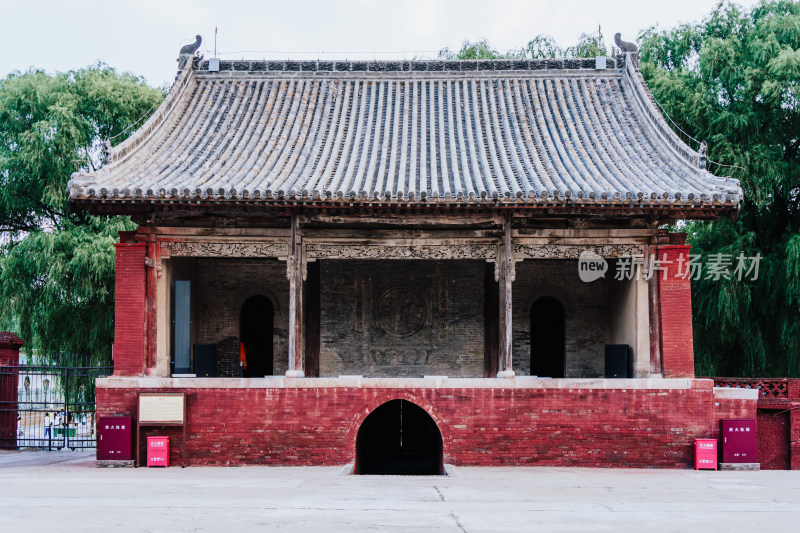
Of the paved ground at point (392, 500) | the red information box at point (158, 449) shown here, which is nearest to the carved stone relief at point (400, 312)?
the paved ground at point (392, 500)

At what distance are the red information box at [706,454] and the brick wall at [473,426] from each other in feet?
0.52

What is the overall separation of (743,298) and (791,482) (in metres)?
6.03

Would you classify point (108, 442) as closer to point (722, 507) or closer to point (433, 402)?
point (433, 402)

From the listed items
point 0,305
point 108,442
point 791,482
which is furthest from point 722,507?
point 0,305

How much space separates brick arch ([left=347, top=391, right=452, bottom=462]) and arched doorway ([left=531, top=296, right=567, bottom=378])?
3.97 m

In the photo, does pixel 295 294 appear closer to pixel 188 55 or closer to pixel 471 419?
pixel 471 419

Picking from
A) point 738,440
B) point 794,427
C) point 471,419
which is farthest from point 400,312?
point 794,427

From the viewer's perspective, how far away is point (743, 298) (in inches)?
631

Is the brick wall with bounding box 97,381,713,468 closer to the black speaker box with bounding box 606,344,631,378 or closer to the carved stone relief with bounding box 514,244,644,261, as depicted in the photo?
the black speaker box with bounding box 606,344,631,378

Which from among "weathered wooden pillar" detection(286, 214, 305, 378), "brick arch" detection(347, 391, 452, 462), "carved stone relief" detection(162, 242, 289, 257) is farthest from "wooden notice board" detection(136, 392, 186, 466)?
"brick arch" detection(347, 391, 452, 462)

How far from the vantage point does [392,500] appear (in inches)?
333

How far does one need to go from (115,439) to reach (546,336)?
797 centimetres

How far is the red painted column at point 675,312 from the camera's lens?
40.4 feet

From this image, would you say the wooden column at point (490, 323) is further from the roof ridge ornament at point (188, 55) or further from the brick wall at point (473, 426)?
the roof ridge ornament at point (188, 55)
